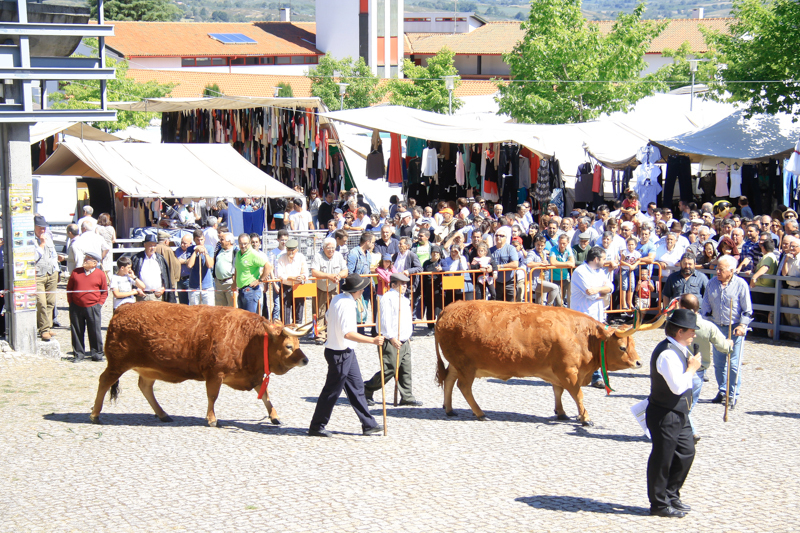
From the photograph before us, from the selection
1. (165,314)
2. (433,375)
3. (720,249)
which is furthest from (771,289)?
(165,314)

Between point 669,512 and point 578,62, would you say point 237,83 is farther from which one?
point 669,512

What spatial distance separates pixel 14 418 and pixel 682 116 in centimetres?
1950

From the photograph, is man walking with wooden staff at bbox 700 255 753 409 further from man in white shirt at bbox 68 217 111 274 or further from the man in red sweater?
man in white shirt at bbox 68 217 111 274

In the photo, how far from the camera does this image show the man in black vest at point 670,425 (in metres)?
6.16

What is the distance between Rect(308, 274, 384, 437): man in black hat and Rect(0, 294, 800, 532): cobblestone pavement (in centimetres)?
19

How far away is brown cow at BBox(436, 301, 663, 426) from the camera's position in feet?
29.0

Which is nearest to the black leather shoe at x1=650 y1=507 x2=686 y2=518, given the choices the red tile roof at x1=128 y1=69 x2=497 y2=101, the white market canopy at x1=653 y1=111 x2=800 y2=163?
the white market canopy at x1=653 y1=111 x2=800 y2=163

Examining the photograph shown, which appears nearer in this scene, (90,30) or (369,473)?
(369,473)

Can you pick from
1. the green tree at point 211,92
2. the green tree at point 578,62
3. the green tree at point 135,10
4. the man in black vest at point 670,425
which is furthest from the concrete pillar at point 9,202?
the green tree at point 135,10

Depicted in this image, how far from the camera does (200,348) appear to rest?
877 cm

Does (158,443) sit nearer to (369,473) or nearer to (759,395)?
(369,473)

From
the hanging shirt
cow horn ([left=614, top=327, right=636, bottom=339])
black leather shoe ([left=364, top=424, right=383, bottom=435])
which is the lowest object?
black leather shoe ([left=364, top=424, right=383, bottom=435])

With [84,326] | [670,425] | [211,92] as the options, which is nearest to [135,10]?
[211,92]

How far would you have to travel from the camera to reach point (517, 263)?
13539mm
